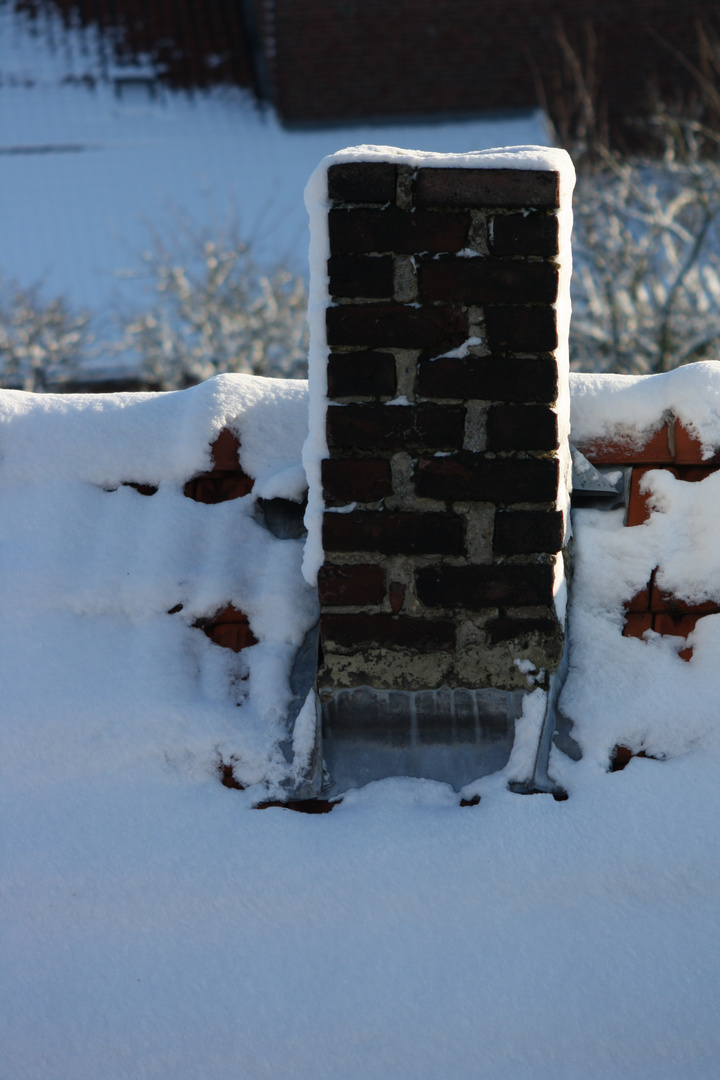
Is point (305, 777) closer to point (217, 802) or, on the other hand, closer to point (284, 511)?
point (217, 802)

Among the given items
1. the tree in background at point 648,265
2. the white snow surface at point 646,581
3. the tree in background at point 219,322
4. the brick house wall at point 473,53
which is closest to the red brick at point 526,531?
the white snow surface at point 646,581

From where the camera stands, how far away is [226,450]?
1.81m

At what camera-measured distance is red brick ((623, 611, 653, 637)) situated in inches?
66.5

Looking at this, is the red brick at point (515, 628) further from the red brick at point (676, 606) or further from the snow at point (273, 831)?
the red brick at point (676, 606)

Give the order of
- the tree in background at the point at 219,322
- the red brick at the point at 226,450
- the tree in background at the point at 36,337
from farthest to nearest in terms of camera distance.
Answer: the tree in background at the point at 36,337 → the tree in background at the point at 219,322 → the red brick at the point at 226,450

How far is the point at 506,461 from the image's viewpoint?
1.51m

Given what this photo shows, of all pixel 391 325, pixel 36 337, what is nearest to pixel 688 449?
pixel 391 325

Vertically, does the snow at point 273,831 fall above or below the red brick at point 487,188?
below

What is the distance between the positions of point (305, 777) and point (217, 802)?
0.49 ft

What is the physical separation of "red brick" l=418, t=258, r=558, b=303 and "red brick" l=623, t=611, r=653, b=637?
0.60 metres

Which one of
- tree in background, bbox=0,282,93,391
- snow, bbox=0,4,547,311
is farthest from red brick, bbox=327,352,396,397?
snow, bbox=0,4,547,311

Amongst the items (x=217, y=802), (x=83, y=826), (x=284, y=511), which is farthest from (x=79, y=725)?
(x=284, y=511)

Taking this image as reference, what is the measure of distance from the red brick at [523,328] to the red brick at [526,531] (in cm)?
27

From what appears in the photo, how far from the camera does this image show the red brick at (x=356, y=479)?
1.51 meters
